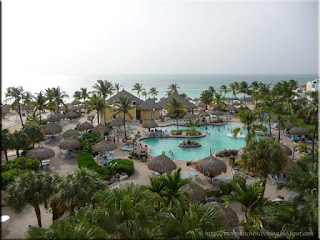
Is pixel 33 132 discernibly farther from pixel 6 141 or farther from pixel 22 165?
pixel 22 165

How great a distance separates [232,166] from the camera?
62.2ft

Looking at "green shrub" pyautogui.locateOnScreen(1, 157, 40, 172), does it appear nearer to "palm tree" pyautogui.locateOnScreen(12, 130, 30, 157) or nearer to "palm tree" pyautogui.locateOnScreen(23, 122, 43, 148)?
"palm tree" pyautogui.locateOnScreen(12, 130, 30, 157)

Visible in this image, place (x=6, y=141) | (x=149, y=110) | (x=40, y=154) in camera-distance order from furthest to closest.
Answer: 1. (x=149, y=110)
2. (x=40, y=154)
3. (x=6, y=141)

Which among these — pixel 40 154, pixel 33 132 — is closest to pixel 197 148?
pixel 40 154

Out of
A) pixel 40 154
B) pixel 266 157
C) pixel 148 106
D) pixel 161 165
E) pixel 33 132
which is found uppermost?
pixel 148 106

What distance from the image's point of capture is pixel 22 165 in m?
16.3

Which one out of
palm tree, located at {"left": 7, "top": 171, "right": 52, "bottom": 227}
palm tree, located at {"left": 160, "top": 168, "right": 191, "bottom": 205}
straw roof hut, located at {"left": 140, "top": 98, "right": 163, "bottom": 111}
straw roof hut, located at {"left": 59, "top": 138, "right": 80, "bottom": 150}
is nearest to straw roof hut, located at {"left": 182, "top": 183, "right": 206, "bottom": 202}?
palm tree, located at {"left": 160, "top": 168, "right": 191, "bottom": 205}

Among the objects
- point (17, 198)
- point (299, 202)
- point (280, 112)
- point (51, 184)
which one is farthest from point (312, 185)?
A: point (280, 112)

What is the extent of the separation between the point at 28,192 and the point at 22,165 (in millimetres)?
7027

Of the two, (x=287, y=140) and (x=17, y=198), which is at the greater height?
(x=17, y=198)

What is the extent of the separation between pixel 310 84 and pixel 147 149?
42314 millimetres

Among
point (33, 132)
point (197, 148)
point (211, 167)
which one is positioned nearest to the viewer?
point (211, 167)

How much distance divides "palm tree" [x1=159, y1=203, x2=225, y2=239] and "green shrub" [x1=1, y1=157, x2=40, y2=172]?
12.2 m

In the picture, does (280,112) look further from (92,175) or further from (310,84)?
(310,84)
